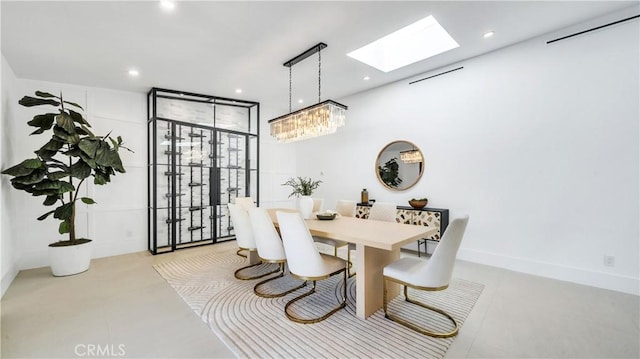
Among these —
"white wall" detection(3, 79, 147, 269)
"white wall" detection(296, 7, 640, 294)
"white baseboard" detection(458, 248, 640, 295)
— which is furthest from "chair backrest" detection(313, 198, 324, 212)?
"white wall" detection(3, 79, 147, 269)

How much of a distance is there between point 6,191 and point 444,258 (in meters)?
4.92

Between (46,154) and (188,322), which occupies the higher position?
(46,154)

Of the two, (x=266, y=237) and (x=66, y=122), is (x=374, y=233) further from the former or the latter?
(x=66, y=122)

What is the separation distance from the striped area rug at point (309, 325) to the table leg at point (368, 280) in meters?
0.08

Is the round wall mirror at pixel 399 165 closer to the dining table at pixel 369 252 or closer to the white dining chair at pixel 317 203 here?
the white dining chair at pixel 317 203

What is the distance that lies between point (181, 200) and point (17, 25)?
2.92 meters

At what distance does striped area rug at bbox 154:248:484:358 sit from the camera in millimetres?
1894

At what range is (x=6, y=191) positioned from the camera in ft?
10.6

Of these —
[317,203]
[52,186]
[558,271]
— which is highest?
[52,186]

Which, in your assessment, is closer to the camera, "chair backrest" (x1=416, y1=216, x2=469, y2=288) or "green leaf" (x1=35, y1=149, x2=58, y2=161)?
"chair backrest" (x1=416, y1=216, x2=469, y2=288)

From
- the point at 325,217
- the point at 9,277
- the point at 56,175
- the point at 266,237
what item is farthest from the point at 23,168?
the point at 325,217

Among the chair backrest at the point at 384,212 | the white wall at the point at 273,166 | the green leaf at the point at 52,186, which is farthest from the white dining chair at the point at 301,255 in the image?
the white wall at the point at 273,166

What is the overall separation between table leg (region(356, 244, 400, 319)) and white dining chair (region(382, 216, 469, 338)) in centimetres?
14

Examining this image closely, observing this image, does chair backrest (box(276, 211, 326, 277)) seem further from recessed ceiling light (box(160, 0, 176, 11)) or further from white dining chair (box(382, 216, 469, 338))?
recessed ceiling light (box(160, 0, 176, 11))
